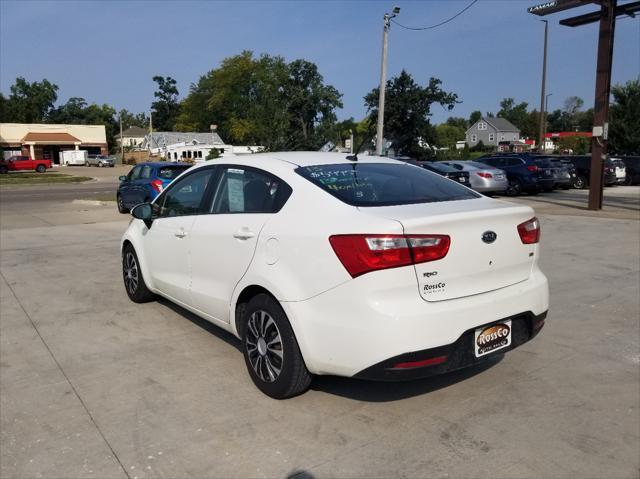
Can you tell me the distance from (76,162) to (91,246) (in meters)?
67.3

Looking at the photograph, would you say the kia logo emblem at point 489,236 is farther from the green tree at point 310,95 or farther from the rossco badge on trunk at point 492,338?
the green tree at point 310,95

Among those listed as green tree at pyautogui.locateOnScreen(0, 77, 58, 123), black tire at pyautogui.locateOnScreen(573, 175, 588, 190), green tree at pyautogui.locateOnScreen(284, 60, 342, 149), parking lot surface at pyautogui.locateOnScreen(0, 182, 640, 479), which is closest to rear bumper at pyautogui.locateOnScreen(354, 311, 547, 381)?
parking lot surface at pyautogui.locateOnScreen(0, 182, 640, 479)

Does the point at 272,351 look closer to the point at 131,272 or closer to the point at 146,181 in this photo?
the point at 131,272

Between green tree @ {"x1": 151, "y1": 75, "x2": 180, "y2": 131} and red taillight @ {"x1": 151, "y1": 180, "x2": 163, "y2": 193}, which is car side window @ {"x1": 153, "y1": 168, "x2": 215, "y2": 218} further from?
green tree @ {"x1": 151, "y1": 75, "x2": 180, "y2": 131}

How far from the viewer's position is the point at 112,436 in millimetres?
3225

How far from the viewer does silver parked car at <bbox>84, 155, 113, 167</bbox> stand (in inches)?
2714

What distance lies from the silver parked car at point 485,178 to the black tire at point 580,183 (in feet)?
22.2

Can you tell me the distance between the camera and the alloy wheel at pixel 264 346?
11.7 feet

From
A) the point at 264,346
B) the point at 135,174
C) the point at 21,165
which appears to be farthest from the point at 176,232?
the point at 21,165

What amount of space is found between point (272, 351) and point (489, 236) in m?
1.57

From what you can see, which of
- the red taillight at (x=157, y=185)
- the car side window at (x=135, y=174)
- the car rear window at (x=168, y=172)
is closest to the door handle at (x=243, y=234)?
the red taillight at (x=157, y=185)

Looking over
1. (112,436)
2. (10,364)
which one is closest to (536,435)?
(112,436)

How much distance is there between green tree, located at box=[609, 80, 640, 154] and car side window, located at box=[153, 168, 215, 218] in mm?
45474

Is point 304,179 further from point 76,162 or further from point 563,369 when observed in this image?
point 76,162
